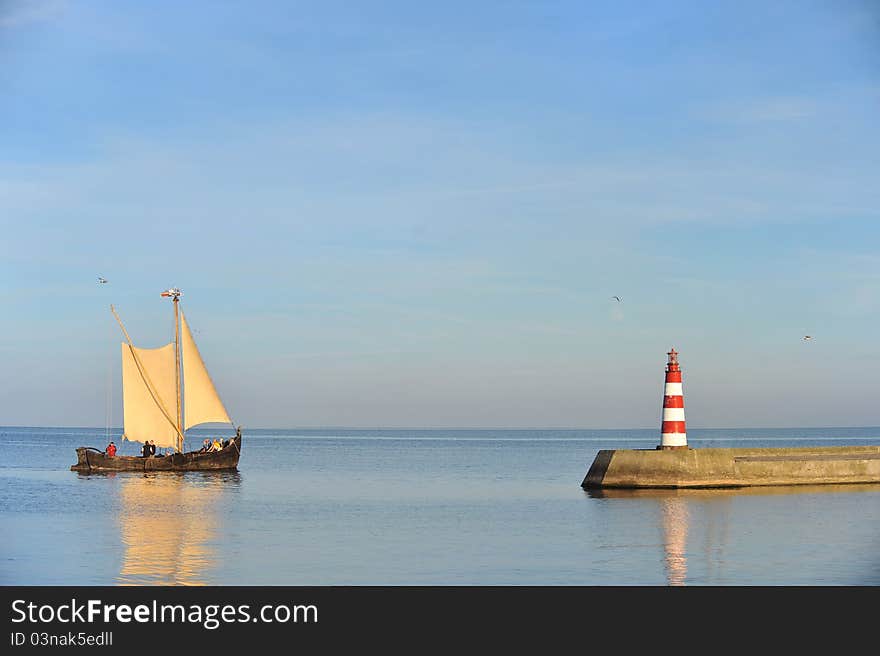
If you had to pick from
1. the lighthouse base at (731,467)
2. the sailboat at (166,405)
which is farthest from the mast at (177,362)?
the lighthouse base at (731,467)

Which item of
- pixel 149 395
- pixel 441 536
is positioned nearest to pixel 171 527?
pixel 441 536

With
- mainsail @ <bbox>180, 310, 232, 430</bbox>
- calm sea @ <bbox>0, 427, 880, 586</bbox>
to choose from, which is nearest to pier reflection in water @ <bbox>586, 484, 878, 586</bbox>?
calm sea @ <bbox>0, 427, 880, 586</bbox>

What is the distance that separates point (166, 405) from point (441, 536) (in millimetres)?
32593

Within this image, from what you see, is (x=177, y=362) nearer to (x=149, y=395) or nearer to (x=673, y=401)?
(x=149, y=395)

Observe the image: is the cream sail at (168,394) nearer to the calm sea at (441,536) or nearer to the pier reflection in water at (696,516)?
the calm sea at (441,536)

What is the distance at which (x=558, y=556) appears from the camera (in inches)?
853

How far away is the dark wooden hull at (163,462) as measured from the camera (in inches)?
2186

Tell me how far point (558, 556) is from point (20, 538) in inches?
458

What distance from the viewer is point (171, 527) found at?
28281mm

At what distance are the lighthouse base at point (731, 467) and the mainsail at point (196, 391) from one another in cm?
2413

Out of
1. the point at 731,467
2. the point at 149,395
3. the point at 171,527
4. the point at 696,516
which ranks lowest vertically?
the point at 171,527

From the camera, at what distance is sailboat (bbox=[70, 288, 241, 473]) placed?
53.7 meters
